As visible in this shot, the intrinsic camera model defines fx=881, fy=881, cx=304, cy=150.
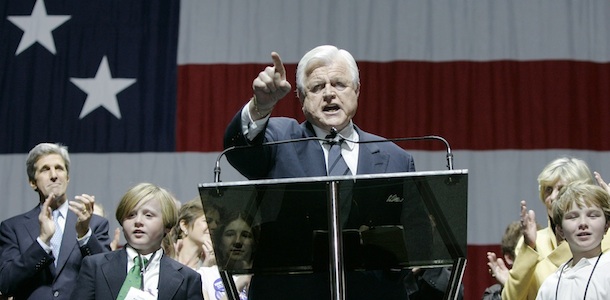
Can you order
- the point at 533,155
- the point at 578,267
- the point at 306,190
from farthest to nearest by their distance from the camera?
the point at 533,155 → the point at 578,267 → the point at 306,190

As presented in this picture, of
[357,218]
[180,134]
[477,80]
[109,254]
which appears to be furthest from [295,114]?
[357,218]

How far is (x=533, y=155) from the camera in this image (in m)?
5.58

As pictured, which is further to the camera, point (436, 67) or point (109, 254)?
point (436, 67)

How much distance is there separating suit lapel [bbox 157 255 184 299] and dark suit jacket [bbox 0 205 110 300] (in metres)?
0.68

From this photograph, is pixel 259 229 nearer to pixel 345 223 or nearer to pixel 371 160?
pixel 345 223

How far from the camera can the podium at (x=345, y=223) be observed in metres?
1.74

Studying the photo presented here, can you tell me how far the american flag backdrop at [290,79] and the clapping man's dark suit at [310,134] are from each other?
10.7 feet

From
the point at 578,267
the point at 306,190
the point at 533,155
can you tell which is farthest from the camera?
the point at 533,155

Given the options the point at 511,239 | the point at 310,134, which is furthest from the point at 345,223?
the point at 511,239

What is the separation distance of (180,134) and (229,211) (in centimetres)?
405

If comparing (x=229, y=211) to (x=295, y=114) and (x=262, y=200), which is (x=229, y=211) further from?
(x=295, y=114)

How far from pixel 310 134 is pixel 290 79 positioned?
3260 millimetres

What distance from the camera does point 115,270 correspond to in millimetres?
2996

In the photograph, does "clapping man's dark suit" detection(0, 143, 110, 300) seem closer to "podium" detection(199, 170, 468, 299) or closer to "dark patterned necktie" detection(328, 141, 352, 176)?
"dark patterned necktie" detection(328, 141, 352, 176)
